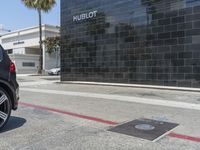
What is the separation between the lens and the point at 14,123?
254 inches

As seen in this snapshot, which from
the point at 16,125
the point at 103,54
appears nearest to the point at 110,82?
the point at 103,54

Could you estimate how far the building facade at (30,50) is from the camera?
45.0 metres

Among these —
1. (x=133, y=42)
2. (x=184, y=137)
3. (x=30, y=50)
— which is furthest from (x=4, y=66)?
(x=30, y=50)

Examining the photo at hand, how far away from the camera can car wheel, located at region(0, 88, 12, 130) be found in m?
5.62

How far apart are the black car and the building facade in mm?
39254

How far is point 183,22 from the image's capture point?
48.9 ft

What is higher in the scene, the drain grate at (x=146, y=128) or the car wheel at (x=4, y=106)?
the car wheel at (x=4, y=106)

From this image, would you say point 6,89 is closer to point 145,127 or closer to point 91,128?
point 91,128

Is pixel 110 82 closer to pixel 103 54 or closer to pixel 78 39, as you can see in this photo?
pixel 103 54

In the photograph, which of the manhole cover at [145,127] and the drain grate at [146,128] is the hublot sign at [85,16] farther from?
the manhole cover at [145,127]

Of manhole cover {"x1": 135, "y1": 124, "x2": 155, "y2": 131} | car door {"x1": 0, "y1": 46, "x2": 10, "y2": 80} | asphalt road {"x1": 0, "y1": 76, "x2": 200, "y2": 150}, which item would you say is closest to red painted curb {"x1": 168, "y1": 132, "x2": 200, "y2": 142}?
asphalt road {"x1": 0, "y1": 76, "x2": 200, "y2": 150}

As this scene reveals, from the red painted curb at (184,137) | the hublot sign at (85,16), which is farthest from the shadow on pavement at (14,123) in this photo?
the hublot sign at (85,16)

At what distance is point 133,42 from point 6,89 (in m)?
12.5

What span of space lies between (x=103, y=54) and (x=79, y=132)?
13830 millimetres
